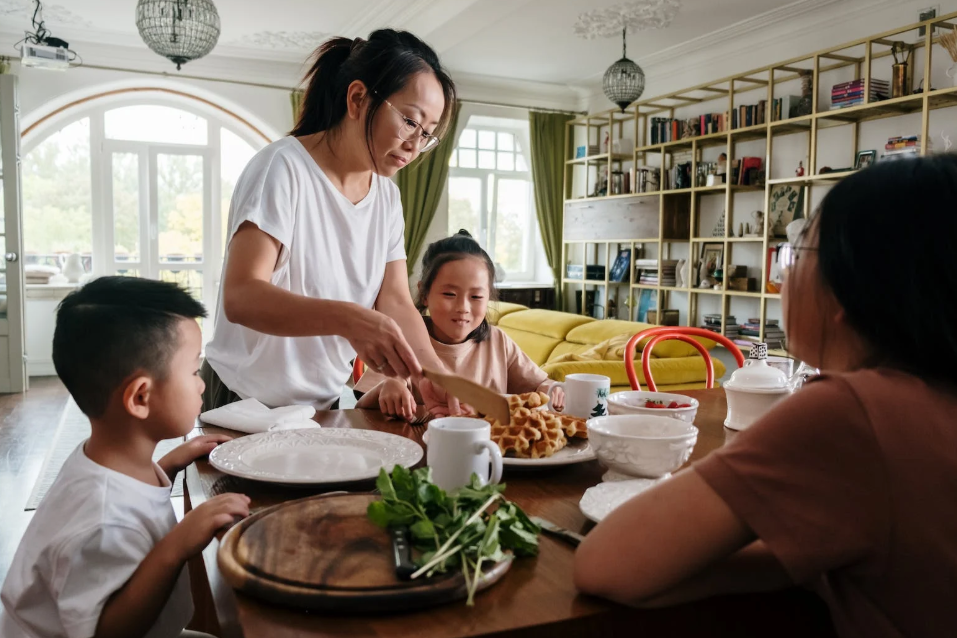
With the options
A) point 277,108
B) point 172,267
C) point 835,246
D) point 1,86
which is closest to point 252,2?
point 277,108

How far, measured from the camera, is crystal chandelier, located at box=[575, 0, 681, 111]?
17.5ft

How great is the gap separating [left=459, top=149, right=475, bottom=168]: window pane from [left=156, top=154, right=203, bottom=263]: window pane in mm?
2674

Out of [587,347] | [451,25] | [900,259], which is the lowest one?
[587,347]

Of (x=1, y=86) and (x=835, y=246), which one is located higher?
(x=1, y=86)

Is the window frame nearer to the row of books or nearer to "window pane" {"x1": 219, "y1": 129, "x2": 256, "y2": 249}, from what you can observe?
"window pane" {"x1": 219, "y1": 129, "x2": 256, "y2": 249}

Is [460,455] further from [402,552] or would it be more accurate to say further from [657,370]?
[657,370]

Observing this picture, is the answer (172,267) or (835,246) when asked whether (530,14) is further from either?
(835,246)

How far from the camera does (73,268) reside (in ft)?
22.8

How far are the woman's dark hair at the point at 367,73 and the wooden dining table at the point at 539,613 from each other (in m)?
0.84

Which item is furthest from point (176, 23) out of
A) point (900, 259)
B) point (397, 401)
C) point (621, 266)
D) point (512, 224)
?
point (512, 224)

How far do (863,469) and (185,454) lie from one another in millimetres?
992

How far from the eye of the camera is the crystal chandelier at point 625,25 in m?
5.32

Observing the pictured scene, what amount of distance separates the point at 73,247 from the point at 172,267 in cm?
90

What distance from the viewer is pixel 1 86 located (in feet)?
18.3
